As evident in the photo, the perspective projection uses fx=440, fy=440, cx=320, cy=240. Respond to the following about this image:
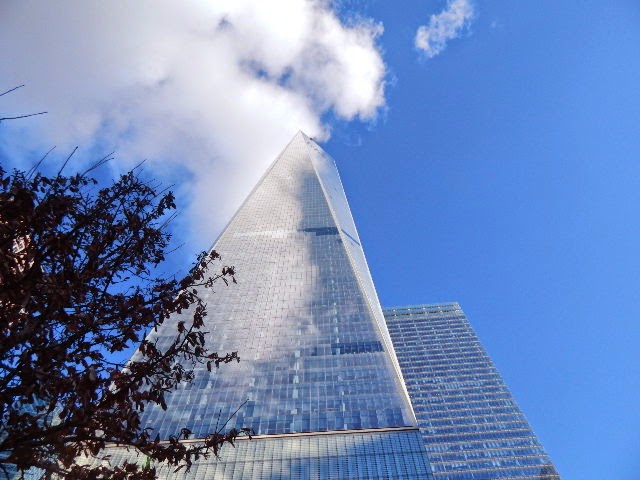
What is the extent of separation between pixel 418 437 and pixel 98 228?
5051 cm

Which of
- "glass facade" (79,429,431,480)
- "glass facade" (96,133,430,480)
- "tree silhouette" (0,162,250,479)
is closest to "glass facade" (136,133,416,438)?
"glass facade" (96,133,430,480)

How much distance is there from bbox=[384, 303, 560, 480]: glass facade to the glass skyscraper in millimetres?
2482

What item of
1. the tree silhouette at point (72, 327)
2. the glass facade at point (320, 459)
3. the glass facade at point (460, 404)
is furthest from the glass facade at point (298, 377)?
the glass facade at point (460, 404)

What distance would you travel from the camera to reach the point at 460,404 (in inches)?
4985

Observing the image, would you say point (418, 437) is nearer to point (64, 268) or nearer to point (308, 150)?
point (64, 268)

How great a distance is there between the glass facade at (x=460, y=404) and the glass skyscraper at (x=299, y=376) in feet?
8.14

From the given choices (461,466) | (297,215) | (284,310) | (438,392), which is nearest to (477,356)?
(438,392)

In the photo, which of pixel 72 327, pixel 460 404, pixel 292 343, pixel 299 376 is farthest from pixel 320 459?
pixel 460 404

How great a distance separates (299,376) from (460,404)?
81.4m

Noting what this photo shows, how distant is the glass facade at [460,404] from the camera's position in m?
107

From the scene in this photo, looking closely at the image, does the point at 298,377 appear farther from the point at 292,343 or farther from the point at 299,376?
the point at 292,343

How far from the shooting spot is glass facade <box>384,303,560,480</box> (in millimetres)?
106750

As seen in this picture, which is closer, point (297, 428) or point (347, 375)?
point (297, 428)

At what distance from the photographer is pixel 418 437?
166 feet
